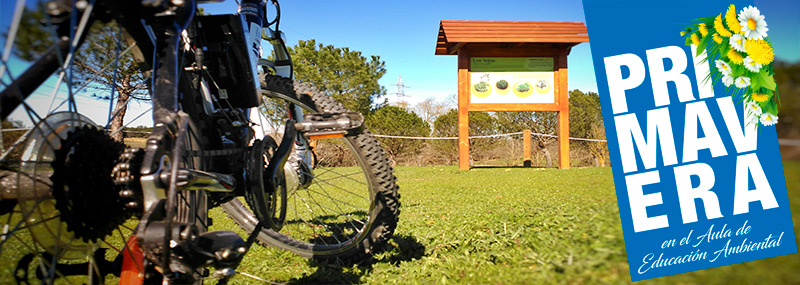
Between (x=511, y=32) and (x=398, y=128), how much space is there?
5.95m

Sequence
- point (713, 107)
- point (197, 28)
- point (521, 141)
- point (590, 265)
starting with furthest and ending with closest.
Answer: point (521, 141)
point (713, 107)
point (197, 28)
point (590, 265)

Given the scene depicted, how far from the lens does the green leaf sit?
1943mm

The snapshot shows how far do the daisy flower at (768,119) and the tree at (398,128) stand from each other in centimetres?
1158

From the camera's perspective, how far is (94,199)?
1.10 m

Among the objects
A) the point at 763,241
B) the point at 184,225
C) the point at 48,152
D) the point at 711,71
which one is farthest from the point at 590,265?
the point at 48,152

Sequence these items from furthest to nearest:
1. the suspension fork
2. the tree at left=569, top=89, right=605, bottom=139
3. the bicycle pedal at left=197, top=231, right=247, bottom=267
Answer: the tree at left=569, top=89, right=605, bottom=139 < the bicycle pedal at left=197, top=231, right=247, bottom=267 < the suspension fork

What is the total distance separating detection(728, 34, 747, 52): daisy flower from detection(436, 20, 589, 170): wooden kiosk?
720 centimetres

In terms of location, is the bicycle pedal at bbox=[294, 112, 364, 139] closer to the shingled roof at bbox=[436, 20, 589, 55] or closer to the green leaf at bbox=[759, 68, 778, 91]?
the green leaf at bbox=[759, 68, 778, 91]

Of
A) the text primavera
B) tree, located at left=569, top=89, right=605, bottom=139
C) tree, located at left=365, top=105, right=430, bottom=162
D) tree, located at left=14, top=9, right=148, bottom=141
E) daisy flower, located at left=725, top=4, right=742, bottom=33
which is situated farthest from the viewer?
tree, located at left=365, top=105, right=430, bottom=162

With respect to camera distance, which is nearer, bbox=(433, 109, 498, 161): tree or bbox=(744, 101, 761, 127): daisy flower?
bbox=(744, 101, 761, 127): daisy flower

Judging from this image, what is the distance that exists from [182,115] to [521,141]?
13.0 m

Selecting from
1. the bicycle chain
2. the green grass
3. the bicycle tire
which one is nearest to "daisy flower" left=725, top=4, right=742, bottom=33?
Result: the green grass

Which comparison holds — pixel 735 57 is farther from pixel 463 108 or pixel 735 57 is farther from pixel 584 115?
pixel 584 115

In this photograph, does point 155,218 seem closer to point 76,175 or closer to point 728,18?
point 76,175
